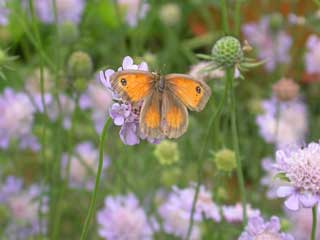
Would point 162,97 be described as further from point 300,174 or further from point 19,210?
point 19,210

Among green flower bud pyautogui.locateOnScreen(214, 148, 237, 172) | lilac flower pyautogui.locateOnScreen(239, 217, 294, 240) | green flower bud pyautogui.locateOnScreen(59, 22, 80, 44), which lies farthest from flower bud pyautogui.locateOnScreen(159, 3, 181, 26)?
lilac flower pyautogui.locateOnScreen(239, 217, 294, 240)

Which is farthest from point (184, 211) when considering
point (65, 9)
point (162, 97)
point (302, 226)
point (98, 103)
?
point (65, 9)

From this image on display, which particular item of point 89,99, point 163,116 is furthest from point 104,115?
point 163,116

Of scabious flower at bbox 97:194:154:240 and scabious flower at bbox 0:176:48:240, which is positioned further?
scabious flower at bbox 0:176:48:240

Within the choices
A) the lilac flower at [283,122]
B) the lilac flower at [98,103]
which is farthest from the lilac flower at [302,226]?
the lilac flower at [98,103]

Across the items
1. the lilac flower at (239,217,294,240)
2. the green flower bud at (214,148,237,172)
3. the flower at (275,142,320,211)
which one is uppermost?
the green flower bud at (214,148,237,172)

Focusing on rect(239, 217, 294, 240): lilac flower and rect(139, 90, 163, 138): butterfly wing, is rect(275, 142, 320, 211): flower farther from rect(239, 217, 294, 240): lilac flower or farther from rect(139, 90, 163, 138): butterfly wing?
rect(139, 90, 163, 138): butterfly wing

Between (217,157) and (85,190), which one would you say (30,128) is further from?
(217,157)
